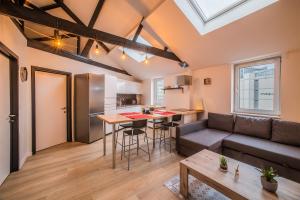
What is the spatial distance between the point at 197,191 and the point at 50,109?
145 inches

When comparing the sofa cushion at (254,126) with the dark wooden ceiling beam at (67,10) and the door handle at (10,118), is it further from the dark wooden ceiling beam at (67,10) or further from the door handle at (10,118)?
the dark wooden ceiling beam at (67,10)

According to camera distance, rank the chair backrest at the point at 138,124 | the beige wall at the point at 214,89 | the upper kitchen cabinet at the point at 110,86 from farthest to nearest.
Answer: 1. the upper kitchen cabinet at the point at 110,86
2. the beige wall at the point at 214,89
3. the chair backrest at the point at 138,124

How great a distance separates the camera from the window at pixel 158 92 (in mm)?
5651

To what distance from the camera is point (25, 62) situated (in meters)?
2.83

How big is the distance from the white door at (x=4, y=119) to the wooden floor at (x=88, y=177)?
216 millimetres

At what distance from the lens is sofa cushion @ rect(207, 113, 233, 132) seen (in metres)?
3.25

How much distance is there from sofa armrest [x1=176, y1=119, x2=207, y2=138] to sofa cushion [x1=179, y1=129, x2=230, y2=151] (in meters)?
0.09

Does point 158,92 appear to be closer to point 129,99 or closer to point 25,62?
point 129,99

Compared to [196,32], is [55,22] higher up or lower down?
lower down

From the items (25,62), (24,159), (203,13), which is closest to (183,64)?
(203,13)

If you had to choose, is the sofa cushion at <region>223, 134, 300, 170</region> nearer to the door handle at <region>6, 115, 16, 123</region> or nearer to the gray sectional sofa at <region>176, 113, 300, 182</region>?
the gray sectional sofa at <region>176, 113, 300, 182</region>

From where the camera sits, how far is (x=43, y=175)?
90.7 inches

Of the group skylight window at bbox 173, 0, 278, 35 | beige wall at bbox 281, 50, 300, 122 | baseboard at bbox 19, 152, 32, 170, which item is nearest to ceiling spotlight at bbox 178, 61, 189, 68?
skylight window at bbox 173, 0, 278, 35

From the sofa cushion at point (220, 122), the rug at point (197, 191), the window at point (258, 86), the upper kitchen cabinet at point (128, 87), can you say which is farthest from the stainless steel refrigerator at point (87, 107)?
the window at point (258, 86)
